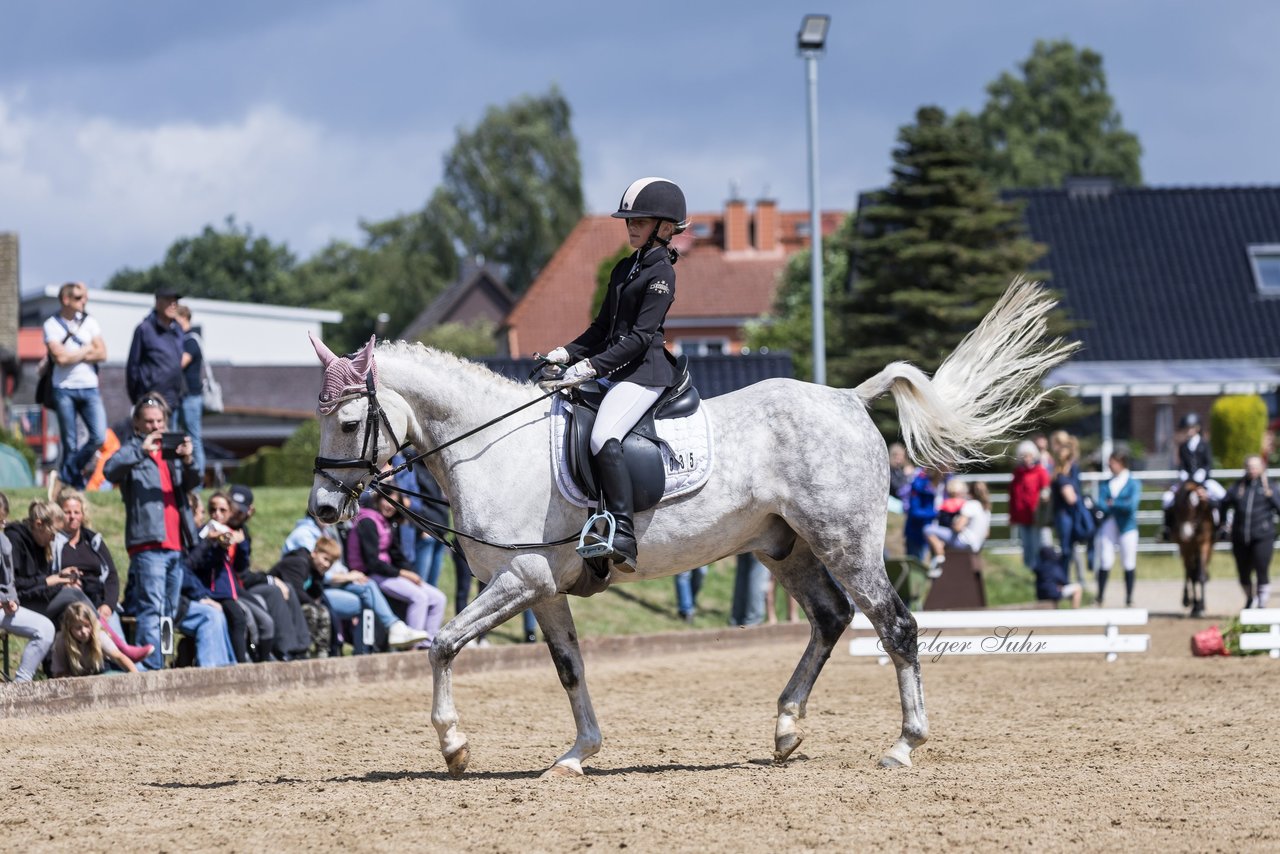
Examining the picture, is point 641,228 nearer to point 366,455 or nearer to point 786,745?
point 366,455

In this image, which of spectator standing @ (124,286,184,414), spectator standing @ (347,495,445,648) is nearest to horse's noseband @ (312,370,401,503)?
spectator standing @ (347,495,445,648)

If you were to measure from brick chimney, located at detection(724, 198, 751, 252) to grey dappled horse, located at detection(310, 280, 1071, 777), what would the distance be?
56272 millimetres

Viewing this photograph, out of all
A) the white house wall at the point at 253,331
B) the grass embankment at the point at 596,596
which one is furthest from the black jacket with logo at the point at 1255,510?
the white house wall at the point at 253,331

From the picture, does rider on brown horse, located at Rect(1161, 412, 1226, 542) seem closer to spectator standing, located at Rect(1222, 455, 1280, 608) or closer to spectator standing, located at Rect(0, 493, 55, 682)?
spectator standing, located at Rect(1222, 455, 1280, 608)

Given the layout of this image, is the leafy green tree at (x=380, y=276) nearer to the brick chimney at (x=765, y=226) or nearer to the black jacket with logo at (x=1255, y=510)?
the brick chimney at (x=765, y=226)

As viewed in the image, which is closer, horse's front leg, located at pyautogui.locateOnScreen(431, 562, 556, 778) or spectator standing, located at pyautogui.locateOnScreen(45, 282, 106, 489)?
horse's front leg, located at pyautogui.locateOnScreen(431, 562, 556, 778)

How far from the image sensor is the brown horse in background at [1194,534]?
60.3 ft

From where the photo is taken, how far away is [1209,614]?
18438mm

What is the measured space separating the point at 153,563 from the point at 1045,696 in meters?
6.48

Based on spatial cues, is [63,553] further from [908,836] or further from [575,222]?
[575,222]

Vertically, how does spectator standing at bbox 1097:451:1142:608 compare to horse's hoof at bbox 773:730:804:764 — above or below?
above

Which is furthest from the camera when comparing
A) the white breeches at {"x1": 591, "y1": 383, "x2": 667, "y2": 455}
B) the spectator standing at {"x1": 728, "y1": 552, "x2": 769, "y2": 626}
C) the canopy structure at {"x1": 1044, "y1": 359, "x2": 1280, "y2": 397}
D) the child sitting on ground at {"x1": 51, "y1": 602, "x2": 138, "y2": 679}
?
the canopy structure at {"x1": 1044, "y1": 359, "x2": 1280, "y2": 397}

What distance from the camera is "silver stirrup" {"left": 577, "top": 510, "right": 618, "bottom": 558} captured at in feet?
25.2

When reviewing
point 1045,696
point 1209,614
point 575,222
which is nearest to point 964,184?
point 1209,614
